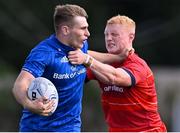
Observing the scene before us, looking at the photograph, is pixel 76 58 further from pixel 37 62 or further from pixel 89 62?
pixel 37 62

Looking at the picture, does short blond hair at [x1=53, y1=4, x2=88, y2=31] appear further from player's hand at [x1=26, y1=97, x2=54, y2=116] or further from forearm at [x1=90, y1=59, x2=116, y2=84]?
player's hand at [x1=26, y1=97, x2=54, y2=116]

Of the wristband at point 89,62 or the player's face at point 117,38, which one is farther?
the player's face at point 117,38

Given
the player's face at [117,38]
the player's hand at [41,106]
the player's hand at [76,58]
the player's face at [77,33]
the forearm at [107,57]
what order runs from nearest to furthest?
the player's hand at [41,106]
the player's hand at [76,58]
the player's face at [77,33]
the player's face at [117,38]
the forearm at [107,57]

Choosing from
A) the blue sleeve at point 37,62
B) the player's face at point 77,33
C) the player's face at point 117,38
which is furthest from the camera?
the player's face at point 117,38

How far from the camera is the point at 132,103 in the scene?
12539 mm

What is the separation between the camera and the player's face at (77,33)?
11.9 m

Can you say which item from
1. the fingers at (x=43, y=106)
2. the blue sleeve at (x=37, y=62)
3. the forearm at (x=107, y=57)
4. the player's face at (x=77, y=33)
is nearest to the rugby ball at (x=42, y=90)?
the fingers at (x=43, y=106)

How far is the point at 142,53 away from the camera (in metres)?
32.3

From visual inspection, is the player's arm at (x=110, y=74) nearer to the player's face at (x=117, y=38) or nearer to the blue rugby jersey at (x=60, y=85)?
the blue rugby jersey at (x=60, y=85)

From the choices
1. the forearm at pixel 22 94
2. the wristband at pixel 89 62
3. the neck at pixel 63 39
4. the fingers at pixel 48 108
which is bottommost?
the fingers at pixel 48 108

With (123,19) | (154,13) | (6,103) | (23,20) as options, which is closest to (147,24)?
(154,13)

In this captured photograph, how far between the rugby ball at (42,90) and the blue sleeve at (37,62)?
0.20m

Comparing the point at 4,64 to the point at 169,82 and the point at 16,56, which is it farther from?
the point at 169,82

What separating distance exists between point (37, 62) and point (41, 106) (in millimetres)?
658
